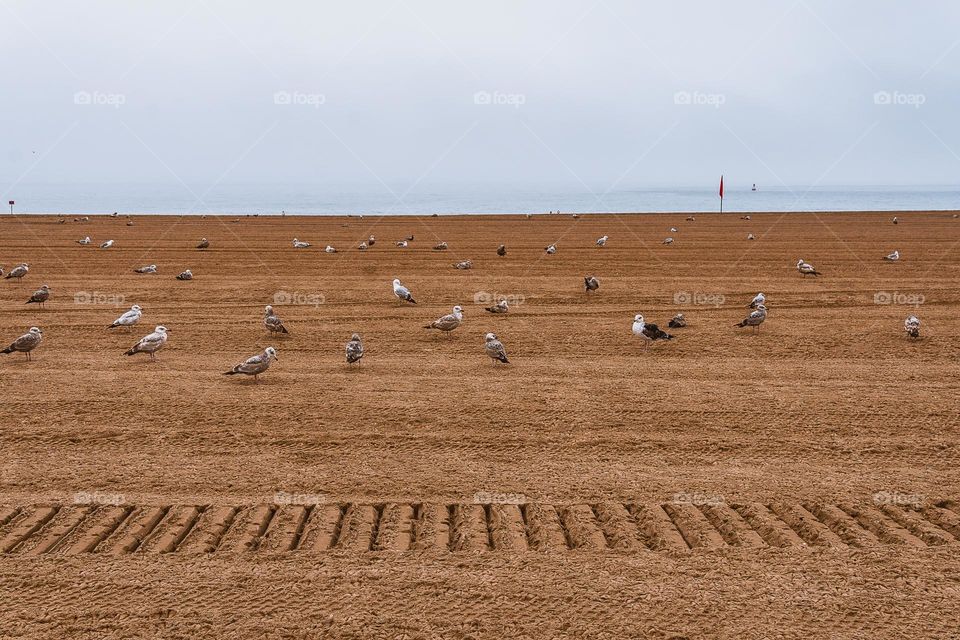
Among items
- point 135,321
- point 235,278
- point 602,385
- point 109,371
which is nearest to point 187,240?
point 235,278

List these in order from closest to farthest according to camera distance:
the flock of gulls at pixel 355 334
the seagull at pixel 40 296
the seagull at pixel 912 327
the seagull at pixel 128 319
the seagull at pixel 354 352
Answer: the flock of gulls at pixel 355 334 → the seagull at pixel 354 352 → the seagull at pixel 912 327 → the seagull at pixel 128 319 → the seagull at pixel 40 296

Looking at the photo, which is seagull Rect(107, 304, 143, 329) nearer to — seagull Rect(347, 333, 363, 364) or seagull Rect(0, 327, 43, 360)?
seagull Rect(0, 327, 43, 360)

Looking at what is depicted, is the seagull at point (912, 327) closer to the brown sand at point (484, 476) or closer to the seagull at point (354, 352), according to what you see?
the brown sand at point (484, 476)

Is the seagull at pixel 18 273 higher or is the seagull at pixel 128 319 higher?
the seagull at pixel 18 273

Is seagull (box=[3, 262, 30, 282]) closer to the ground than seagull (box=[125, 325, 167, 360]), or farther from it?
Result: farther from it

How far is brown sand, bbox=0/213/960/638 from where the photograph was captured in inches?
251

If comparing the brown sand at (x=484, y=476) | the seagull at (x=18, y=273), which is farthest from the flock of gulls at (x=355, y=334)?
the seagull at (x=18, y=273)

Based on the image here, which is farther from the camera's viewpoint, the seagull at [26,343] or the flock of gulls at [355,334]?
the seagull at [26,343]

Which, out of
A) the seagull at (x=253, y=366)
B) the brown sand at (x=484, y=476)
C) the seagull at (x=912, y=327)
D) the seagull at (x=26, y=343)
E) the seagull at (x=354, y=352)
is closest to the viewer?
the brown sand at (x=484, y=476)

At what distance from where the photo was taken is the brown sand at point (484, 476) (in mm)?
6383

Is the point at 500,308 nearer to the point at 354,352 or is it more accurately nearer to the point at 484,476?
the point at 354,352

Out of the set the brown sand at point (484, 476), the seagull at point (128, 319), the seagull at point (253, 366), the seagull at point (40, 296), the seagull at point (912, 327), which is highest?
the seagull at point (40, 296)

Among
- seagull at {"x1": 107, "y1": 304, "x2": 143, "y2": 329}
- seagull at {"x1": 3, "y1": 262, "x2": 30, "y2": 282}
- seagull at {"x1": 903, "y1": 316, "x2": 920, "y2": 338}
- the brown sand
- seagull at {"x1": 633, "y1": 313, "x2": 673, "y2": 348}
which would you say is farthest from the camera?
seagull at {"x1": 3, "y1": 262, "x2": 30, "y2": 282}

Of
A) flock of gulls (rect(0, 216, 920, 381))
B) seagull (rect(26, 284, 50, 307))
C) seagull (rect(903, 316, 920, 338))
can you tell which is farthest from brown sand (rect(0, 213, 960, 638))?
seagull (rect(26, 284, 50, 307))
